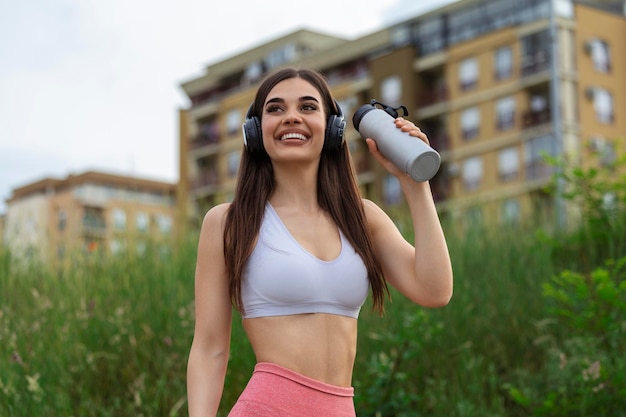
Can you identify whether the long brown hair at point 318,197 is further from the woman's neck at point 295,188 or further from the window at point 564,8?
the window at point 564,8

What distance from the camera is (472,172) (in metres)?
41.5

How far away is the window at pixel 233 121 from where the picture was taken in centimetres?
5157

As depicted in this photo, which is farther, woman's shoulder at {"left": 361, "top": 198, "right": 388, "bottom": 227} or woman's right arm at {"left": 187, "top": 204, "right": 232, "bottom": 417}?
woman's shoulder at {"left": 361, "top": 198, "right": 388, "bottom": 227}

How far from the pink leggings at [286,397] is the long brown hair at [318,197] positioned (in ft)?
0.74

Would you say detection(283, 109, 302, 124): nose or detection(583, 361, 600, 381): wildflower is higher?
detection(283, 109, 302, 124): nose

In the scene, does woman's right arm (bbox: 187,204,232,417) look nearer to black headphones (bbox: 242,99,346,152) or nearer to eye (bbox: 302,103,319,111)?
black headphones (bbox: 242,99,346,152)

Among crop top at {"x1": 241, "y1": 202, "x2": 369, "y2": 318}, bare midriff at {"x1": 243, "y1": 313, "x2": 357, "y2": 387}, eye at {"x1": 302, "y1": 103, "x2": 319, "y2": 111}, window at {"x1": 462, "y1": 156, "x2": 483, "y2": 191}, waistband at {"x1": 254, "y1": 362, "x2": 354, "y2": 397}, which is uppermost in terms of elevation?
window at {"x1": 462, "y1": 156, "x2": 483, "y2": 191}

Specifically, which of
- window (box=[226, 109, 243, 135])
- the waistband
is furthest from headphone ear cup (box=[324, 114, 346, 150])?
window (box=[226, 109, 243, 135])

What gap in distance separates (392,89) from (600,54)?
8.83m

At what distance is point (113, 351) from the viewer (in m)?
6.61

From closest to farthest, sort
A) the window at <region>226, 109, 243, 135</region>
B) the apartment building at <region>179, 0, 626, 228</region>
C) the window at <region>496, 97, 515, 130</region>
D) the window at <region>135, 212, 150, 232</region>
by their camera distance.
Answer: the window at <region>135, 212, 150, 232</region> → the apartment building at <region>179, 0, 626, 228</region> → the window at <region>496, 97, 515, 130</region> → the window at <region>226, 109, 243, 135</region>

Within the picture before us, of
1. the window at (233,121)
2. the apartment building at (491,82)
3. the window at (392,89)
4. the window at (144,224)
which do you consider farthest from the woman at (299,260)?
the window at (233,121)

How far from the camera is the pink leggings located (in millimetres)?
2678

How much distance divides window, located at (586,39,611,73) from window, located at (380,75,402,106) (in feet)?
26.7
